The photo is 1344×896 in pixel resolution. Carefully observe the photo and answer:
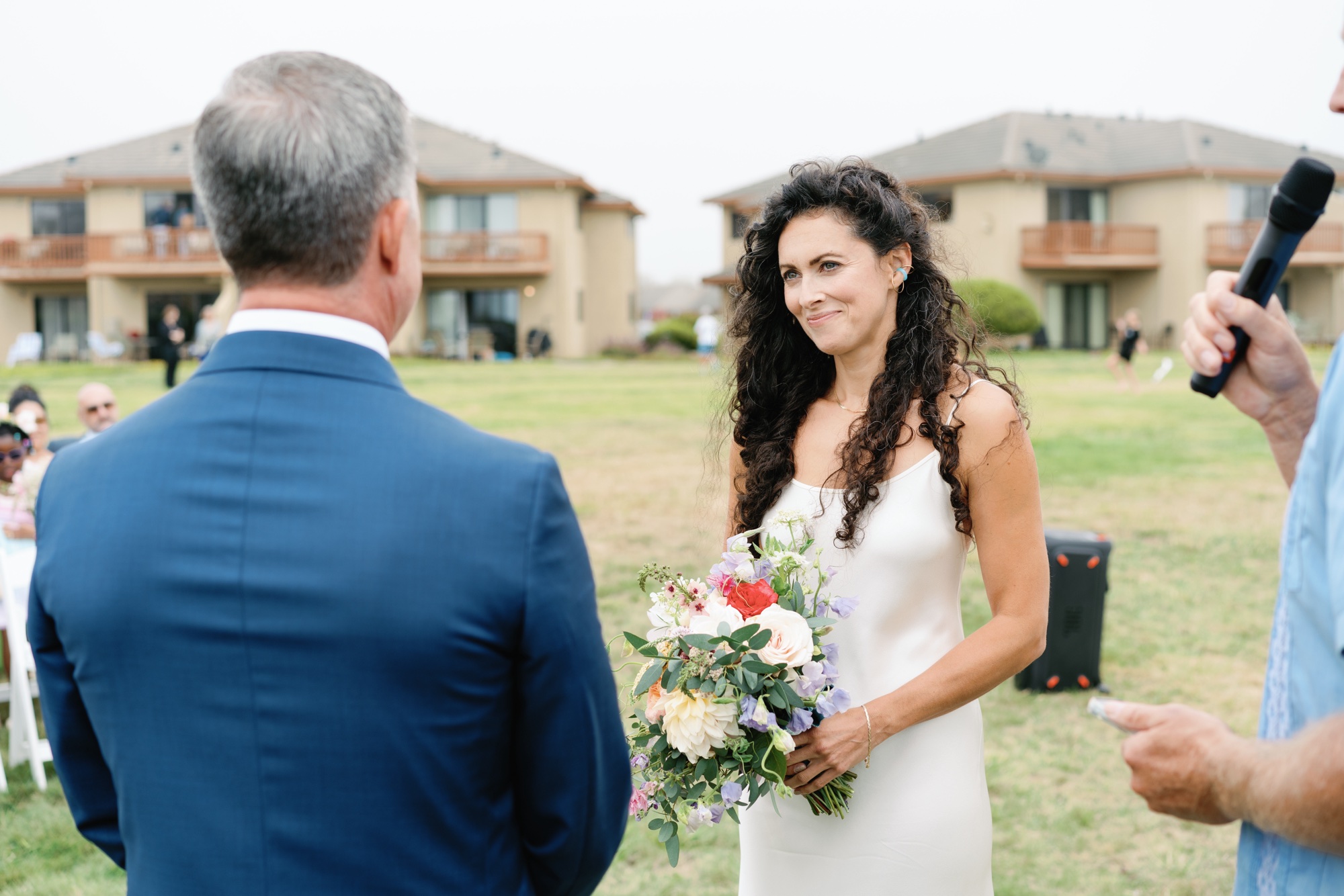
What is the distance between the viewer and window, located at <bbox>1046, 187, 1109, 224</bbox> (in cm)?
4534

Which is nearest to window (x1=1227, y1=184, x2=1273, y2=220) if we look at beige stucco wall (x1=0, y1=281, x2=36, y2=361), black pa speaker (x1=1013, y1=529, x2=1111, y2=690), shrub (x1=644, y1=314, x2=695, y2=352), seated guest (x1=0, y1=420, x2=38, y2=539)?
shrub (x1=644, y1=314, x2=695, y2=352)

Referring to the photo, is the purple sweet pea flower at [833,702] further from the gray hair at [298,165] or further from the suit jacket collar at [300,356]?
the gray hair at [298,165]

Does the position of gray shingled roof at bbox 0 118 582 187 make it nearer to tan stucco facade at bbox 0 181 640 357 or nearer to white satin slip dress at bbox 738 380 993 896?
tan stucco facade at bbox 0 181 640 357

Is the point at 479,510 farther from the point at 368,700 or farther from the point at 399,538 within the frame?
the point at 368,700

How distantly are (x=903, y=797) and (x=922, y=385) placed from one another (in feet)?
3.51

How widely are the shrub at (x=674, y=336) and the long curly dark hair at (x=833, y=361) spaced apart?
41.4 metres

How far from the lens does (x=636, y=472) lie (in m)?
14.1

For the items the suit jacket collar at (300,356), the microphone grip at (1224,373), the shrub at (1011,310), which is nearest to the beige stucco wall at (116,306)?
the shrub at (1011,310)

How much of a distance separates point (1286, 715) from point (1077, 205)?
48.2m

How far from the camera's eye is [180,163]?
1681 inches

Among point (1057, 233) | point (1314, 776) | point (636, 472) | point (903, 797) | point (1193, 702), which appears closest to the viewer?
point (1314, 776)

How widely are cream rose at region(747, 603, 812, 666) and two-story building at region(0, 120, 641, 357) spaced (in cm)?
4082

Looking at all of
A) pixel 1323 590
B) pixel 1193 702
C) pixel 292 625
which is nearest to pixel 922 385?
pixel 1323 590

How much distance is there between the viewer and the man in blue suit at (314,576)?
1438 mm
